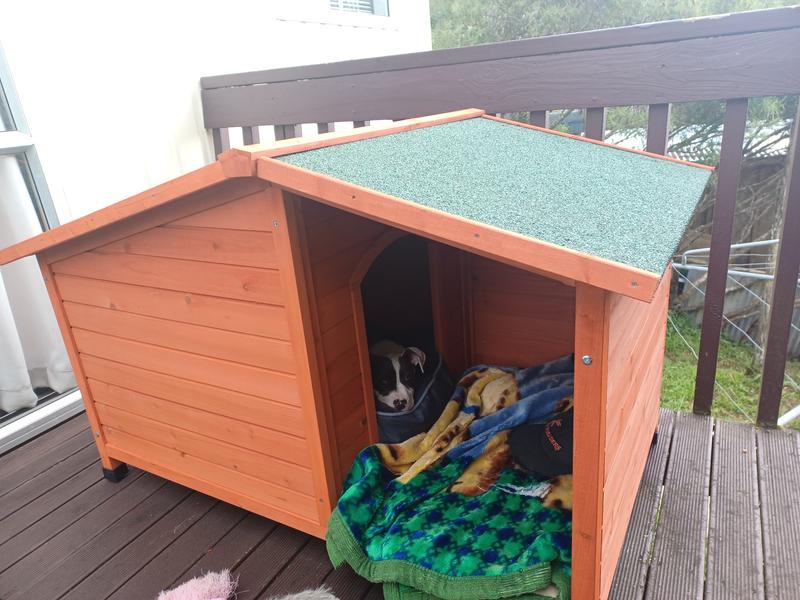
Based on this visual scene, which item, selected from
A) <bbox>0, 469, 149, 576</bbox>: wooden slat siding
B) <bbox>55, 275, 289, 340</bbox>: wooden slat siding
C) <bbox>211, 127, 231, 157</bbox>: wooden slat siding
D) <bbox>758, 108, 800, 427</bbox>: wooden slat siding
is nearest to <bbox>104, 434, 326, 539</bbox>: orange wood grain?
<bbox>0, 469, 149, 576</bbox>: wooden slat siding

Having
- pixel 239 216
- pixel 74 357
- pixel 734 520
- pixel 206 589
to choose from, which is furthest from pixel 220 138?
pixel 734 520

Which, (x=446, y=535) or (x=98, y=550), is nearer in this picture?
(x=446, y=535)

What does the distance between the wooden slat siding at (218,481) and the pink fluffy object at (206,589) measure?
21cm

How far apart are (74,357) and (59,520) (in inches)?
19.6

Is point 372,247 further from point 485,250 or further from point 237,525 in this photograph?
point 237,525

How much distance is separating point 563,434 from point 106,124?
234cm

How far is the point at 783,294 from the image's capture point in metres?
1.79

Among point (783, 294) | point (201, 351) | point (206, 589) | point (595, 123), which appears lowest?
point (206, 589)

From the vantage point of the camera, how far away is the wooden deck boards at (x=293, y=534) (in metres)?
1.40

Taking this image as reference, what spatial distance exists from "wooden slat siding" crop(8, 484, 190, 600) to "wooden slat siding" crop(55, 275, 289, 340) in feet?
2.01

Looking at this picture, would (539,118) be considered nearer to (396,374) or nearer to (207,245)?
(396,374)

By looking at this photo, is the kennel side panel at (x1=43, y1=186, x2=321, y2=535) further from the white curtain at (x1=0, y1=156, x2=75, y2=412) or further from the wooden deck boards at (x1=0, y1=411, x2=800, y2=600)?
the white curtain at (x1=0, y1=156, x2=75, y2=412)

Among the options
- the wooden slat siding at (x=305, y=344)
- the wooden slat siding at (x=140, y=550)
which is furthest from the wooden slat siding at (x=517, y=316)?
the wooden slat siding at (x=140, y=550)

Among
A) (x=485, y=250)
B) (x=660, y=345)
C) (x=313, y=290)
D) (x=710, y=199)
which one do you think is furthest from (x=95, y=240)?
(x=710, y=199)
